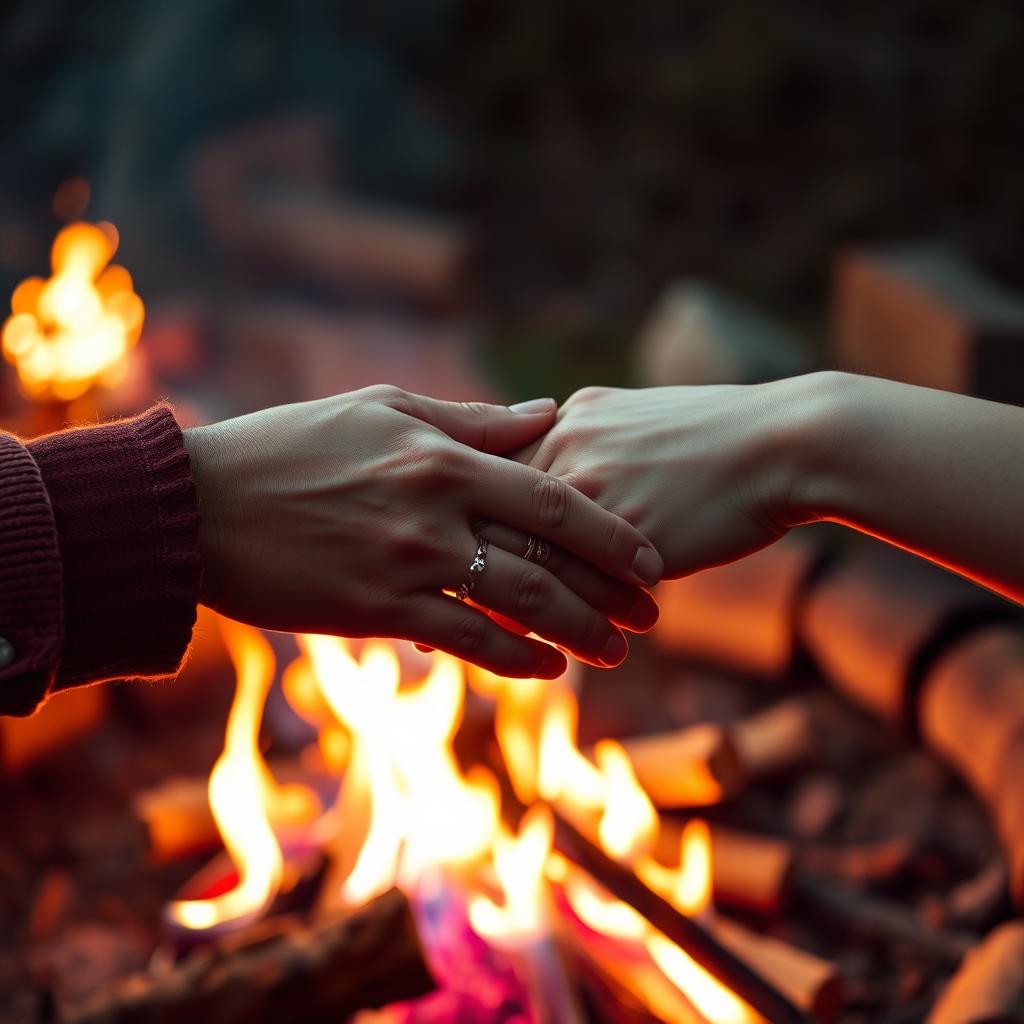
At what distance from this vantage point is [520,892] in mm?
1969

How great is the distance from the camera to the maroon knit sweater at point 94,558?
126cm

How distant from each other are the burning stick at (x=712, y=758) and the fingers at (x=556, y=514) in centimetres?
101

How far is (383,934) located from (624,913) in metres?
0.43

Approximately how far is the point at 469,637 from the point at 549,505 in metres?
0.18

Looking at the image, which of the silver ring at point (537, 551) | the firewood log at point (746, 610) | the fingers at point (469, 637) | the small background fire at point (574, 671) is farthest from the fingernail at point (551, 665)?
the firewood log at point (746, 610)

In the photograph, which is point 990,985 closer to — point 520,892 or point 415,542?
point 520,892

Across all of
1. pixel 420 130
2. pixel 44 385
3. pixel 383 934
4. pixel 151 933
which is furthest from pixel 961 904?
pixel 420 130

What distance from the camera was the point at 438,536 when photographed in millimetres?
1427

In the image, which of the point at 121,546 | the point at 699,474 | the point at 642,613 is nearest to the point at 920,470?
the point at 699,474

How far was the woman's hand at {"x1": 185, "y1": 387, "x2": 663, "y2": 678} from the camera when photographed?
1405mm

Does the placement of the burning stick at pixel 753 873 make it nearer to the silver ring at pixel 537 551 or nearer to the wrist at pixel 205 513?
the silver ring at pixel 537 551

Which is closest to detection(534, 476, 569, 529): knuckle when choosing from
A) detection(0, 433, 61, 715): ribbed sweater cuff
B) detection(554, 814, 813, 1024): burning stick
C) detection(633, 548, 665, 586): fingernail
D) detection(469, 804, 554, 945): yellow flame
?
detection(633, 548, 665, 586): fingernail

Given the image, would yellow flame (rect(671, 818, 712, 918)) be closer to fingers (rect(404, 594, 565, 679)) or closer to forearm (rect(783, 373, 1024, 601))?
fingers (rect(404, 594, 565, 679))

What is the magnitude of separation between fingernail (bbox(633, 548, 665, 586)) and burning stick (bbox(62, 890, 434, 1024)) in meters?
0.60
